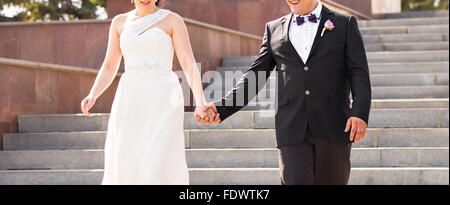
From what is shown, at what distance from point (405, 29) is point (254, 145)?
20.8 ft

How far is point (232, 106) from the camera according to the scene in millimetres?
5262

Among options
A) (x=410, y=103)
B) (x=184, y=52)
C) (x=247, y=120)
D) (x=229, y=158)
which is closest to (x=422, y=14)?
(x=410, y=103)

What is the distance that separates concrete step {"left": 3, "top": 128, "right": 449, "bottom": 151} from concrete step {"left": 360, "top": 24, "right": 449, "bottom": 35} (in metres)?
5.79

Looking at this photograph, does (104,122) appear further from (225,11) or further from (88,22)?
(225,11)

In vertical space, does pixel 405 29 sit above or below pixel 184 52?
above

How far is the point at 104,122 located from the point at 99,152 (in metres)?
0.96

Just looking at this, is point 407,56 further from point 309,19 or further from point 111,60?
point 309,19

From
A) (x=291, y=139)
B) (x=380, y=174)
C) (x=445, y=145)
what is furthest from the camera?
(x=445, y=145)

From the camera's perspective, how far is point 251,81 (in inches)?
206

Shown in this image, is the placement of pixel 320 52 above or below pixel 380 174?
above

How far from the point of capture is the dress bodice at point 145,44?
19.3 feet

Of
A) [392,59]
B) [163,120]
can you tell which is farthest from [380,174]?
[392,59]

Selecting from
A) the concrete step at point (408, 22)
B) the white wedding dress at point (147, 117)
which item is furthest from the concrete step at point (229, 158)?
the concrete step at point (408, 22)

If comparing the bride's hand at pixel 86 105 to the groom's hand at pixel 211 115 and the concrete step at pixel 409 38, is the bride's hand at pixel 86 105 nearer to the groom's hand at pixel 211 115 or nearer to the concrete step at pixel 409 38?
the groom's hand at pixel 211 115
